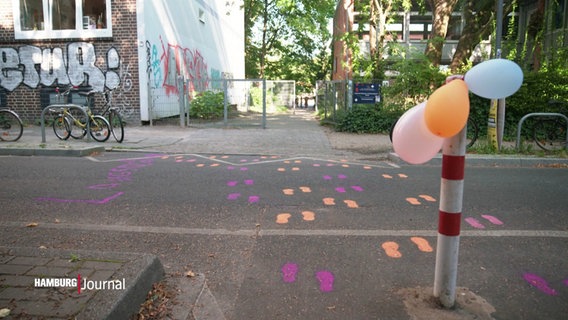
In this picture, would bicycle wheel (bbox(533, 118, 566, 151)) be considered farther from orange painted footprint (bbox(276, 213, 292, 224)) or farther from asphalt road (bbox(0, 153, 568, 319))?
orange painted footprint (bbox(276, 213, 292, 224))

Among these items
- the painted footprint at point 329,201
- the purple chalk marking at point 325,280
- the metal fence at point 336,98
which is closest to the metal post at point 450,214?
the purple chalk marking at point 325,280

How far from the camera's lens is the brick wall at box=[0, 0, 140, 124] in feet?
48.0

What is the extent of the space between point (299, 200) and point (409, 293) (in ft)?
8.66

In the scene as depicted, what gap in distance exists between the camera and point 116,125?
1166 cm

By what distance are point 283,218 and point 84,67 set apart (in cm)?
1282

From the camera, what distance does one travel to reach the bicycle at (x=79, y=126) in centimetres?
1081

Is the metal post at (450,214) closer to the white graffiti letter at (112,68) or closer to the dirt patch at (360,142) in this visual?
the dirt patch at (360,142)

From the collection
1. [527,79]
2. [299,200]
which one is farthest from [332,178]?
[527,79]

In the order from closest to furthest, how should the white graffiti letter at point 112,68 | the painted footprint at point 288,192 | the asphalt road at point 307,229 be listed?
the asphalt road at point 307,229, the painted footprint at point 288,192, the white graffiti letter at point 112,68

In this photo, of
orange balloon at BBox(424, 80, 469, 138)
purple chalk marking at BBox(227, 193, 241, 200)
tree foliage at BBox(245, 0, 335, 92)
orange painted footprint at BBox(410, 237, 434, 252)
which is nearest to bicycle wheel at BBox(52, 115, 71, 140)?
purple chalk marking at BBox(227, 193, 241, 200)

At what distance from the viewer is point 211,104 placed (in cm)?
1719

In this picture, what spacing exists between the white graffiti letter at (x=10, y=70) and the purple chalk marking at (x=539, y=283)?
16.8 metres

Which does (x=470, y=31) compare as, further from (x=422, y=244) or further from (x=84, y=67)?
(x=422, y=244)

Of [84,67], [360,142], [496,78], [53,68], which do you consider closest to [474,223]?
[496,78]
